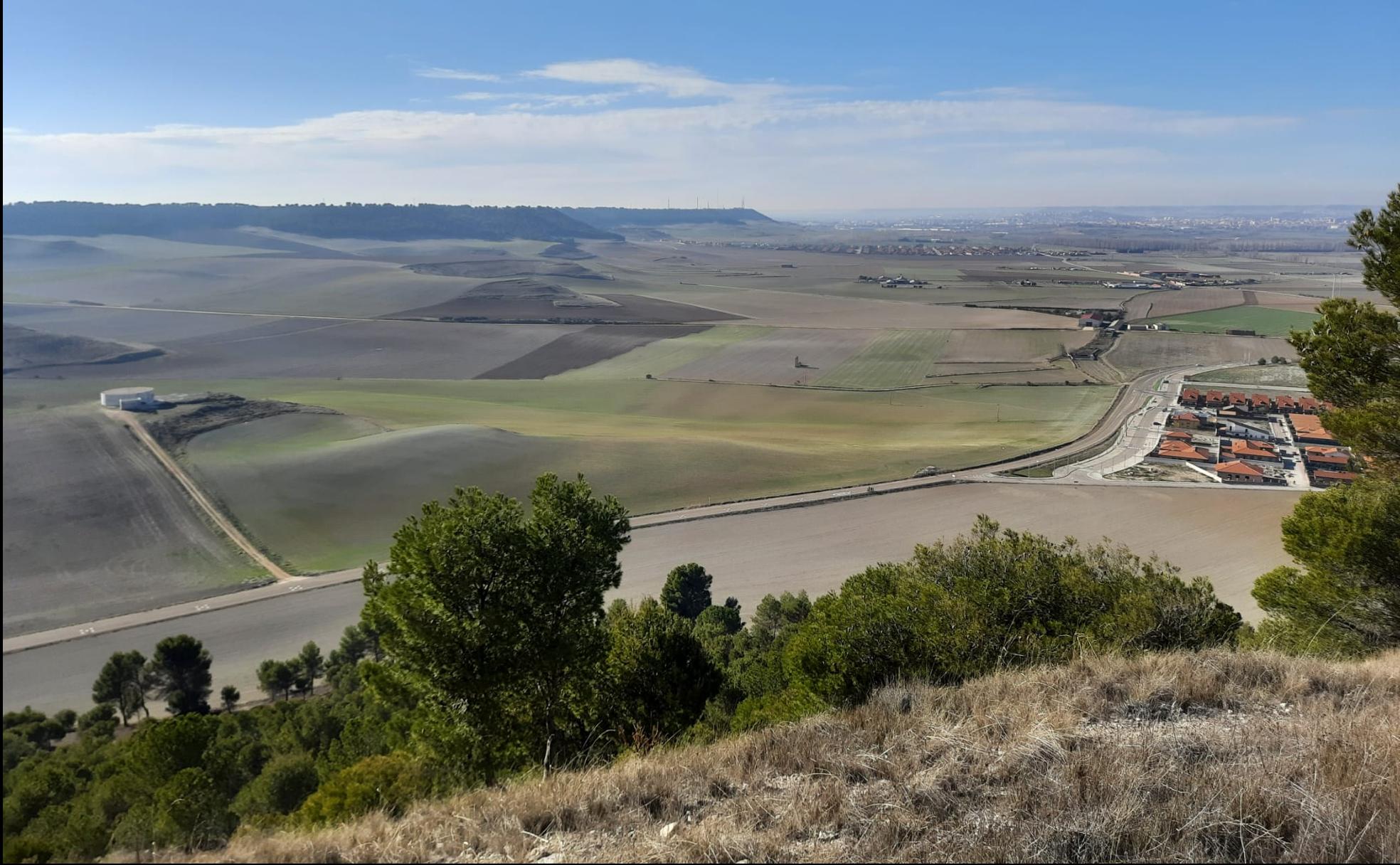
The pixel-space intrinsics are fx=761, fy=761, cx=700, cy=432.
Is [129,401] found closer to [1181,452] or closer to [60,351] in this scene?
[60,351]

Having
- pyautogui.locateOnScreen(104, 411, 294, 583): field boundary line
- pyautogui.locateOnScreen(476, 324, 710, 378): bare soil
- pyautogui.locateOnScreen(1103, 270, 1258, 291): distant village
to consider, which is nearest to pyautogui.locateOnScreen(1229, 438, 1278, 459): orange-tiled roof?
pyautogui.locateOnScreen(104, 411, 294, 583): field boundary line

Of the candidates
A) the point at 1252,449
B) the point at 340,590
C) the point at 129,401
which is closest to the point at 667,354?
the point at 129,401

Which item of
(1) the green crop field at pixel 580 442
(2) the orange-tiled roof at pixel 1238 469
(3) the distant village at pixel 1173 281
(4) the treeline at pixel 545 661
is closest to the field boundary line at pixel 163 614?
(1) the green crop field at pixel 580 442

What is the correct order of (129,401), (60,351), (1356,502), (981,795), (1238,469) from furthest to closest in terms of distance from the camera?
(60,351), (129,401), (1238,469), (1356,502), (981,795)

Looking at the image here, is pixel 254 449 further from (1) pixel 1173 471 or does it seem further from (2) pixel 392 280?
(2) pixel 392 280

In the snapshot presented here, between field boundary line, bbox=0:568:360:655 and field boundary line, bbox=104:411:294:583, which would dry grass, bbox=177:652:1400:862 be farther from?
field boundary line, bbox=104:411:294:583
